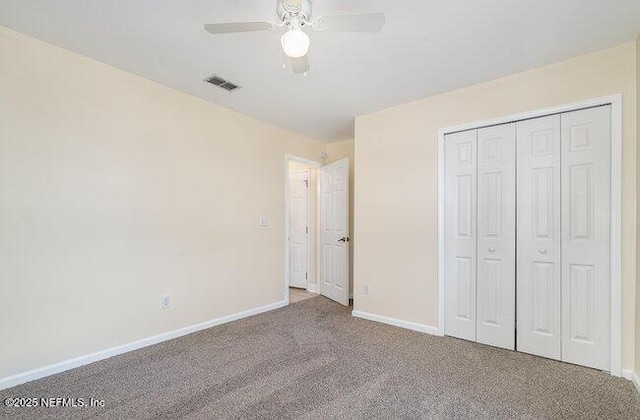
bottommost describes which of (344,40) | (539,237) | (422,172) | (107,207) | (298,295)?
(298,295)

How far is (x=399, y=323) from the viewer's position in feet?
10.3

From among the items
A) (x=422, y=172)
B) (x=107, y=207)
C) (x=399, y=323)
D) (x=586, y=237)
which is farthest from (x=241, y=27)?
(x=399, y=323)

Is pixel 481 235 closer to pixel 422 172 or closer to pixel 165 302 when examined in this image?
pixel 422 172

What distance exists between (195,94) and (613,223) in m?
3.70

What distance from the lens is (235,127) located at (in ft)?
11.1

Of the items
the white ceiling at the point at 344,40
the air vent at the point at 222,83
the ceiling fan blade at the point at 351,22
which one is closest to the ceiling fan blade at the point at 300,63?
the ceiling fan blade at the point at 351,22

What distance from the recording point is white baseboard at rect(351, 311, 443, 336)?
292 cm

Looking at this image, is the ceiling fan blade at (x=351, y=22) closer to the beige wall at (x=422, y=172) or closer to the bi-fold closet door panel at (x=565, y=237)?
the beige wall at (x=422, y=172)

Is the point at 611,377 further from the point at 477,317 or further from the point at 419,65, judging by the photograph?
the point at 419,65

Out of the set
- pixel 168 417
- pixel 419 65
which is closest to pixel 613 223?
pixel 419 65

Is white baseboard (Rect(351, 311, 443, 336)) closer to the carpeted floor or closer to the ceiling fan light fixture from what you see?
the carpeted floor

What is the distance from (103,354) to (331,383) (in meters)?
1.85

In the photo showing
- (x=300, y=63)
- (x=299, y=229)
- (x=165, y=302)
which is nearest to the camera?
(x=300, y=63)

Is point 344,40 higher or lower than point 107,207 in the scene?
higher
